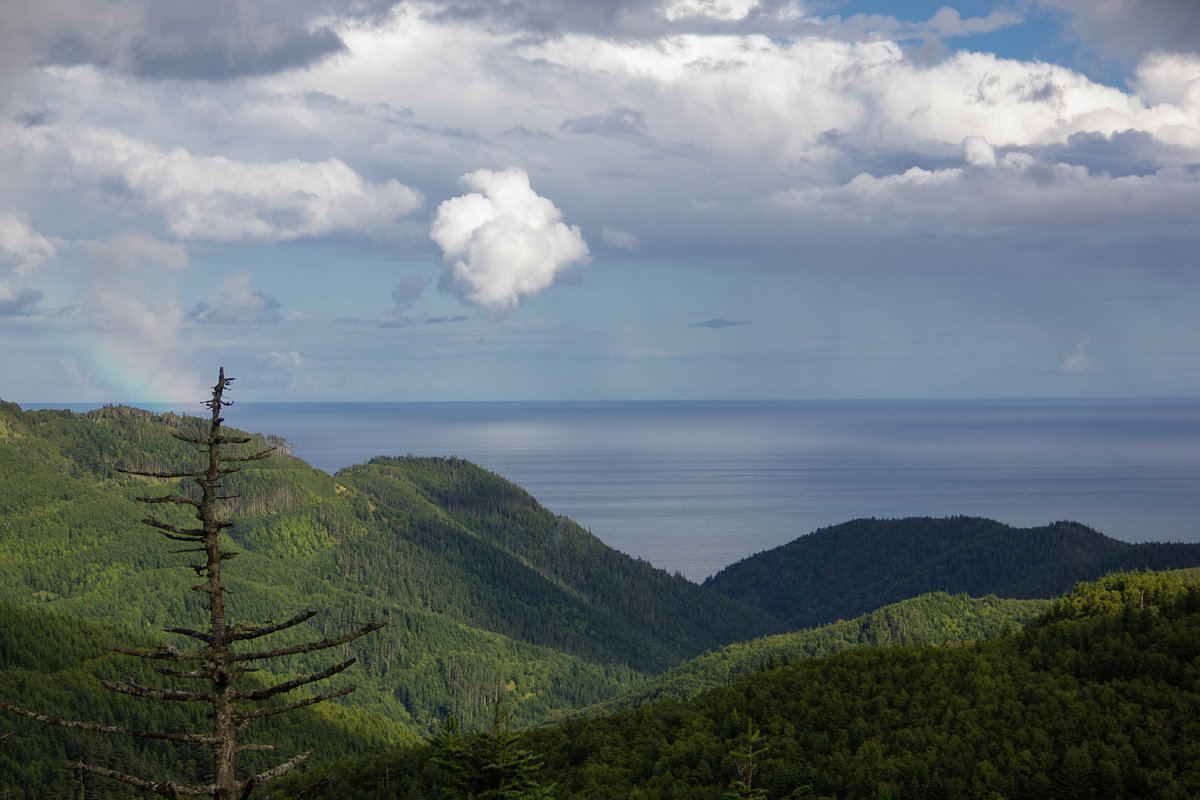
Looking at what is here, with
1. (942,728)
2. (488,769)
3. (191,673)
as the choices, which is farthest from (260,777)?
(942,728)

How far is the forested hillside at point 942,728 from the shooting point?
100188 mm

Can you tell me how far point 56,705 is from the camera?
186 metres

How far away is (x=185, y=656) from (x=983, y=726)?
117m

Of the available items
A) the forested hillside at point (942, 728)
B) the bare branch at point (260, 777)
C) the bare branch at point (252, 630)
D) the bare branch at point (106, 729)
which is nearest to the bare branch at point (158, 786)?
the bare branch at point (106, 729)

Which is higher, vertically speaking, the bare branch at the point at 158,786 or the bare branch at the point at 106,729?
the bare branch at the point at 106,729

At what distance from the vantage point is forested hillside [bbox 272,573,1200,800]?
10019 cm

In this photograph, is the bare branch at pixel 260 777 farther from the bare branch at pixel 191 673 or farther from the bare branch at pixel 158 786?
the bare branch at pixel 191 673

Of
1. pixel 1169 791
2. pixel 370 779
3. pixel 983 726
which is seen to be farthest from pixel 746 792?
pixel 370 779

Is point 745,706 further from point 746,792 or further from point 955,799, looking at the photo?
point 746,792

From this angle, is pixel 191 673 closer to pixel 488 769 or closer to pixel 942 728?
pixel 488 769

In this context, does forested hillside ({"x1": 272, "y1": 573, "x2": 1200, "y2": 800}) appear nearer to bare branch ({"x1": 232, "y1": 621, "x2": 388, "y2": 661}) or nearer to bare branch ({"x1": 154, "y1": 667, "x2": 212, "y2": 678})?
bare branch ({"x1": 154, "y1": 667, "x2": 212, "y2": 678})

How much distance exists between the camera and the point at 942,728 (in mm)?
117000

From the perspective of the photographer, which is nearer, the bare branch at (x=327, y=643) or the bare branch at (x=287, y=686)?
the bare branch at (x=327, y=643)

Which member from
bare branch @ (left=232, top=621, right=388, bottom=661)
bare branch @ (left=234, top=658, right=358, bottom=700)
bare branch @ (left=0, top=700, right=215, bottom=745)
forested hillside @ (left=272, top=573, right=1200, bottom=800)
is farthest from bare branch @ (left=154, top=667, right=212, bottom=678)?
forested hillside @ (left=272, top=573, right=1200, bottom=800)
